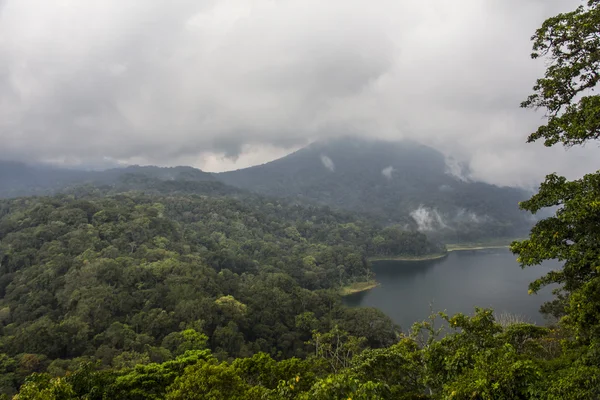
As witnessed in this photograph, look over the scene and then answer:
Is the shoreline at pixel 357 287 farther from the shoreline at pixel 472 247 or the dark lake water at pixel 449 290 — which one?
the shoreline at pixel 472 247

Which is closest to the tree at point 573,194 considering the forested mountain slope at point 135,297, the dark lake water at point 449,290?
the forested mountain slope at point 135,297

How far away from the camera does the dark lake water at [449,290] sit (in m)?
57.6

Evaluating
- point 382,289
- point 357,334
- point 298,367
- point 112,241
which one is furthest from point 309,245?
point 298,367

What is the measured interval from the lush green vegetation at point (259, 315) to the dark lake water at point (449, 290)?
9.11 meters

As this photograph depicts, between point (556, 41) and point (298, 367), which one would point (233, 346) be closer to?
point (298, 367)

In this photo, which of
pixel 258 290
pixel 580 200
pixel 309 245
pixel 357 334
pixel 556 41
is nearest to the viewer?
pixel 580 200

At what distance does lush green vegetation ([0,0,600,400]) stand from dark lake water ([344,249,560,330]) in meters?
9.11

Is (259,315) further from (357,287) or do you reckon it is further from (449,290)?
(449,290)

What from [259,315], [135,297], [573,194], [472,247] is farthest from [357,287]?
[472,247]

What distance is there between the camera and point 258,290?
5084 centimetres

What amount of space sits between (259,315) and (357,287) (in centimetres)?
3850

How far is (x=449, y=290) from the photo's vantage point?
72.2m

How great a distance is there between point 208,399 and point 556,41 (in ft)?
43.5

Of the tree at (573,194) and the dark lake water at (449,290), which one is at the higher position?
the tree at (573,194)
